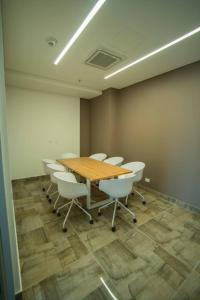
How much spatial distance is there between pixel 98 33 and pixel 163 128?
7.33 feet

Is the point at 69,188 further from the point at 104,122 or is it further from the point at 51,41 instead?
the point at 104,122

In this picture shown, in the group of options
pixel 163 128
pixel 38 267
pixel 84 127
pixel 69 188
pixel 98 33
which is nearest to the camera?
pixel 38 267

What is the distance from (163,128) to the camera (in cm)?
326

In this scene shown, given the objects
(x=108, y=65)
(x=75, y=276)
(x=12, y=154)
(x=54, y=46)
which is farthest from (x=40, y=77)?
(x=75, y=276)

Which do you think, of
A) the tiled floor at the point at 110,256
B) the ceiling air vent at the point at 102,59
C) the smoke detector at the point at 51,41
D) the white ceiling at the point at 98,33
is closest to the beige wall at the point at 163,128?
the white ceiling at the point at 98,33

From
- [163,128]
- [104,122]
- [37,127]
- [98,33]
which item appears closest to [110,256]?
[163,128]

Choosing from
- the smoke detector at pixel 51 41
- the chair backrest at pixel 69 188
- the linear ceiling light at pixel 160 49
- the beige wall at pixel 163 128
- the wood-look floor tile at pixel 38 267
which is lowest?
the wood-look floor tile at pixel 38 267

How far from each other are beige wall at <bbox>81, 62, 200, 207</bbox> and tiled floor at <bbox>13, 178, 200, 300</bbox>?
2.51 feet

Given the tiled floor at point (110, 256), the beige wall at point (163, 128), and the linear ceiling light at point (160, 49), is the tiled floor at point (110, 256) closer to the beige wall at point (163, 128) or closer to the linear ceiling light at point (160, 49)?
the beige wall at point (163, 128)

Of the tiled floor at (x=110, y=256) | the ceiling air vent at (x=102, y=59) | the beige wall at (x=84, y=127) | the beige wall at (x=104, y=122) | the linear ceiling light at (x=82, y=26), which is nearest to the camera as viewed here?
the tiled floor at (x=110, y=256)

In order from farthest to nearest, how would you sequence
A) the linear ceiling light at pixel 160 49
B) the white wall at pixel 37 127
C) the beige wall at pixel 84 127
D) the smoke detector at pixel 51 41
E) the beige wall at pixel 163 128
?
the beige wall at pixel 84 127
the white wall at pixel 37 127
the beige wall at pixel 163 128
the smoke detector at pixel 51 41
the linear ceiling light at pixel 160 49

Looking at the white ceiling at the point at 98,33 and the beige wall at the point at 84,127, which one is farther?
the beige wall at the point at 84,127

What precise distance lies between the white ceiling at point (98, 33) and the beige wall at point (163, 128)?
0.42m

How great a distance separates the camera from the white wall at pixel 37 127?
4055 millimetres
